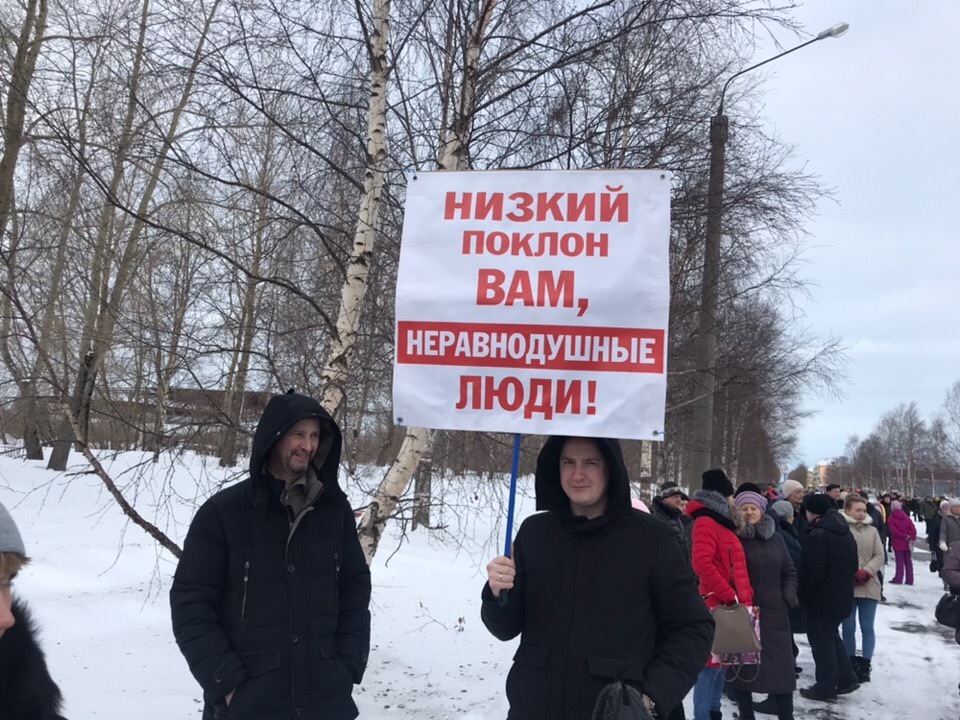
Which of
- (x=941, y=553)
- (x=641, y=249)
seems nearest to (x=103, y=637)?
(x=641, y=249)

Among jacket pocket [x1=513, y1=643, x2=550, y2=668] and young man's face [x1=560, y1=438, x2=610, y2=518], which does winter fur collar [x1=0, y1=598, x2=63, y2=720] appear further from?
young man's face [x1=560, y1=438, x2=610, y2=518]

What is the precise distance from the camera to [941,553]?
14.3 meters

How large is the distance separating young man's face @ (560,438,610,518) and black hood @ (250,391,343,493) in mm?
970

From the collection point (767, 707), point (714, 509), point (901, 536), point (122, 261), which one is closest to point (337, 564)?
point (122, 261)

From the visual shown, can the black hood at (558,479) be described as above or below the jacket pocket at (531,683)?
above

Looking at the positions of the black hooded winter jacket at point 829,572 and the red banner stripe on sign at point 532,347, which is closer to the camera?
the red banner stripe on sign at point 532,347

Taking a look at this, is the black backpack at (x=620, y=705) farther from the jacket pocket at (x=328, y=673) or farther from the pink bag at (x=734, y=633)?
the pink bag at (x=734, y=633)

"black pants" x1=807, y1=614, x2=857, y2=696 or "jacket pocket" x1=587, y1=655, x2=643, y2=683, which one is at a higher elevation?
"jacket pocket" x1=587, y1=655, x2=643, y2=683

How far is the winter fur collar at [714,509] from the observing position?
6.05 metres

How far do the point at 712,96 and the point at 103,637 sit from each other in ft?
25.4

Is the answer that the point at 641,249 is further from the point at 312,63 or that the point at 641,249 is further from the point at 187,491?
the point at 187,491

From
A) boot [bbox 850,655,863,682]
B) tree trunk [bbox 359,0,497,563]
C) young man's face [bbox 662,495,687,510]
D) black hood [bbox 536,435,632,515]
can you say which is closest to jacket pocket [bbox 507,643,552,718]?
black hood [bbox 536,435,632,515]

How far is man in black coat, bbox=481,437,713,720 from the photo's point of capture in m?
2.68

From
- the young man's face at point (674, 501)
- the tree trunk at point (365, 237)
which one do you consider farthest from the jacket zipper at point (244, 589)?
the young man's face at point (674, 501)
